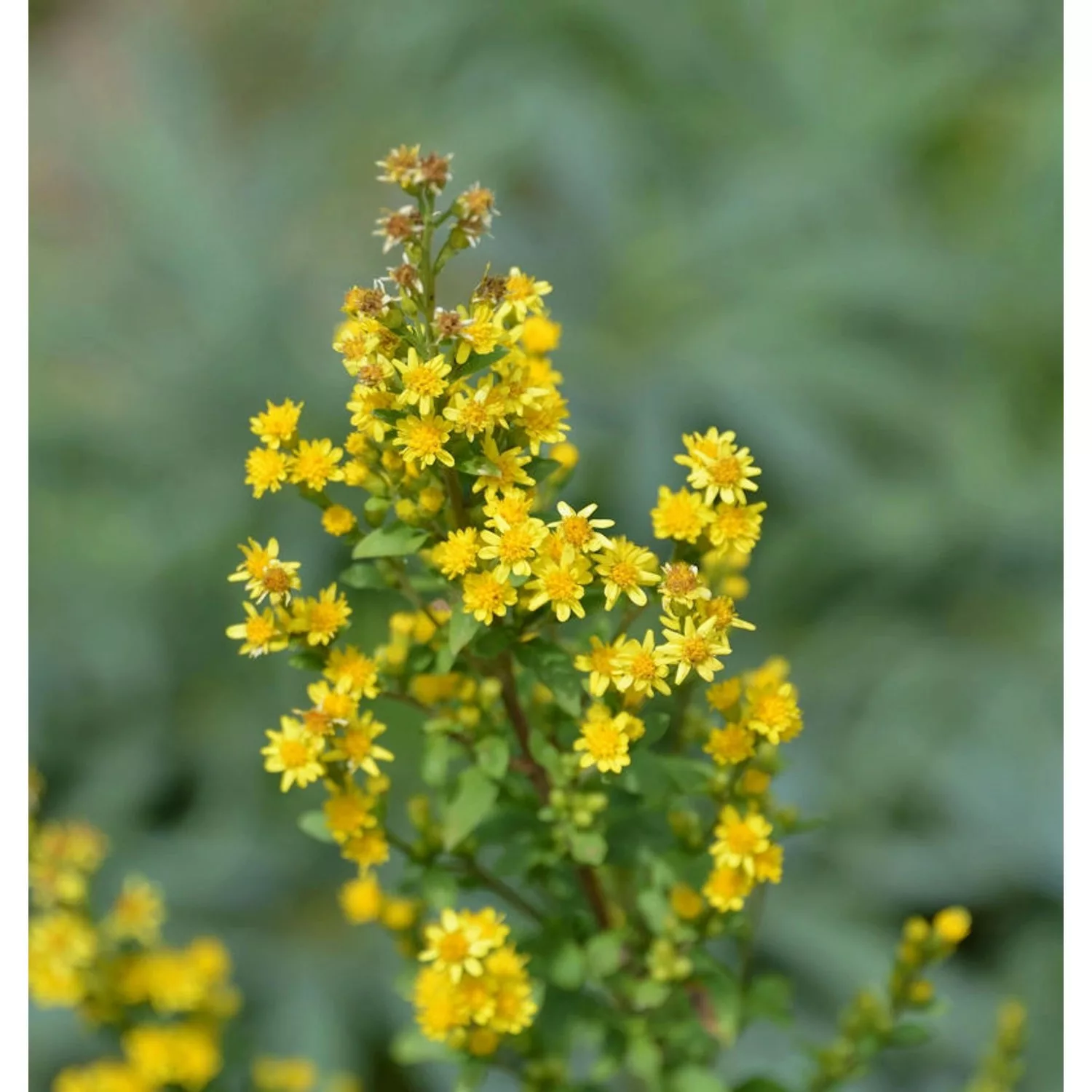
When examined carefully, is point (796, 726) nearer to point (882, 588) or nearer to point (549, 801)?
point (549, 801)

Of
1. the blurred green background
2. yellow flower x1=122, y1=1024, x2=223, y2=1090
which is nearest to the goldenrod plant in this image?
yellow flower x1=122, y1=1024, x2=223, y2=1090

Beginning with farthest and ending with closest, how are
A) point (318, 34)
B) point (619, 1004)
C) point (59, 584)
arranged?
1. point (318, 34)
2. point (59, 584)
3. point (619, 1004)

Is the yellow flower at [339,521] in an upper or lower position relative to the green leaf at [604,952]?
upper

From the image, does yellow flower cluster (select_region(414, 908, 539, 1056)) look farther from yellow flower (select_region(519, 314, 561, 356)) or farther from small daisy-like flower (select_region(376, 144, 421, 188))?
small daisy-like flower (select_region(376, 144, 421, 188))

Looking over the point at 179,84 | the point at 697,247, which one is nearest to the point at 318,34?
the point at 179,84

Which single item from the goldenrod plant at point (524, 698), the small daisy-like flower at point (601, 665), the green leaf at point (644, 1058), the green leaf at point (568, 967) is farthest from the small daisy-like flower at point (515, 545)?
the green leaf at point (644, 1058)

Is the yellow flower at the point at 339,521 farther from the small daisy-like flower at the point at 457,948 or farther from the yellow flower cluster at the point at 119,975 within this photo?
the yellow flower cluster at the point at 119,975

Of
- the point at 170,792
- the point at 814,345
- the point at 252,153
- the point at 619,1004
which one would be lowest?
the point at 619,1004
